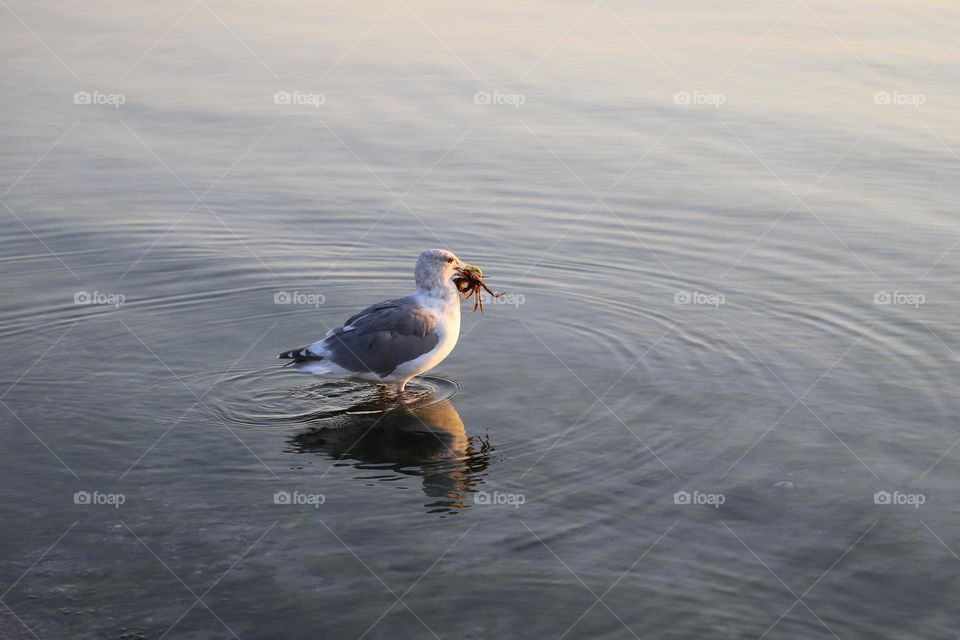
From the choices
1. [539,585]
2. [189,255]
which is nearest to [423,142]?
[189,255]

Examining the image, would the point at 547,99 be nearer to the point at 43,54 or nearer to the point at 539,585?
the point at 43,54

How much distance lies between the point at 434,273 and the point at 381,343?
937mm

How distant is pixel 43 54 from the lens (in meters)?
25.3

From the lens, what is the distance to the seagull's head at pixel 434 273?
41.5 ft

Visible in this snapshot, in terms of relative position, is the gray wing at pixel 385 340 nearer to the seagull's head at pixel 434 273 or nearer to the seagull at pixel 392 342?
the seagull at pixel 392 342

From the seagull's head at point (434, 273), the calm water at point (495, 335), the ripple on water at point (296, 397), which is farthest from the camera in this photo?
the seagull's head at point (434, 273)

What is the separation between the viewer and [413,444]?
11.5 metres

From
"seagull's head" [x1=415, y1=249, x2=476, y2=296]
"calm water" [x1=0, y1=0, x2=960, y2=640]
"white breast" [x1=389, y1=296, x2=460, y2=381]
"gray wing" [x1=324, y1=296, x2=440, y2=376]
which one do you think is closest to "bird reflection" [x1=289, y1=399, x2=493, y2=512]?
"calm water" [x1=0, y1=0, x2=960, y2=640]

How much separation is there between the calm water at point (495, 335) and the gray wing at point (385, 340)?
51cm

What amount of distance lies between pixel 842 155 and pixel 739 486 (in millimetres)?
10646

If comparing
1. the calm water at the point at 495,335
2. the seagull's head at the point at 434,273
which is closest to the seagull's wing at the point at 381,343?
the seagull's head at the point at 434,273

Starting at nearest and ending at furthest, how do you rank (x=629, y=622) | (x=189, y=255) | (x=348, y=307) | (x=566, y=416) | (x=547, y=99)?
1. (x=629, y=622)
2. (x=566, y=416)
3. (x=348, y=307)
4. (x=189, y=255)
5. (x=547, y=99)

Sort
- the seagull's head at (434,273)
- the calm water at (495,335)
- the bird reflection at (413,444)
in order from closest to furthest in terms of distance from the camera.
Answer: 1. the calm water at (495,335)
2. the bird reflection at (413,444)
3. the seagull's head at (434,273)

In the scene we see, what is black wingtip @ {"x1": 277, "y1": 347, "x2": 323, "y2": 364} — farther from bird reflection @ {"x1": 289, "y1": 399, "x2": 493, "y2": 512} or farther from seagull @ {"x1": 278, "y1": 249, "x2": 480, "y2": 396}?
bird reflection @ {"x1": 289, "y1": 399, "x2": 493, "y2": 512}
